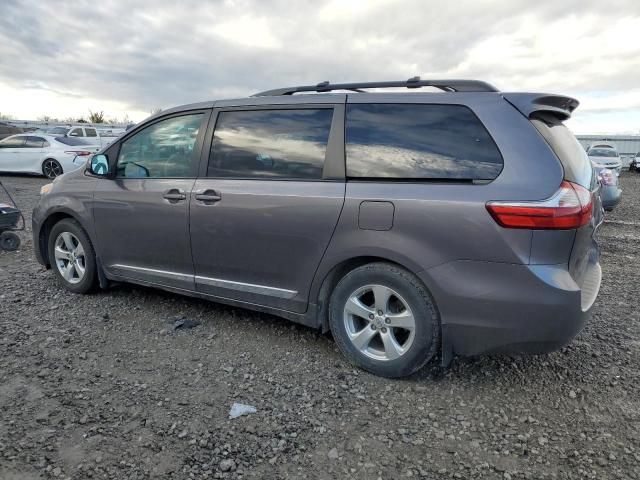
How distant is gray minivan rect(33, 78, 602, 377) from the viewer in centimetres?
270

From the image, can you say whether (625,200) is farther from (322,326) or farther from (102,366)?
(102,366)

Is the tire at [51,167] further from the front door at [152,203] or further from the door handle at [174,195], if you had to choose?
the door handle at [174,195]

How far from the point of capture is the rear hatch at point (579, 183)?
275 cm

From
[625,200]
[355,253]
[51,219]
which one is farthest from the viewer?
[625,200]

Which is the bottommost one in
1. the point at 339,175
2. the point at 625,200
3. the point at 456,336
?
the point at 625,200

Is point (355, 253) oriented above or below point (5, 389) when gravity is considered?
above

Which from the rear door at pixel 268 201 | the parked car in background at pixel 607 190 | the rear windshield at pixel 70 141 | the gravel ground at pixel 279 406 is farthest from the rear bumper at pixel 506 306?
the rear windshield at pixel 70 141

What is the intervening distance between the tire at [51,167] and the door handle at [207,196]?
1344 centimetres

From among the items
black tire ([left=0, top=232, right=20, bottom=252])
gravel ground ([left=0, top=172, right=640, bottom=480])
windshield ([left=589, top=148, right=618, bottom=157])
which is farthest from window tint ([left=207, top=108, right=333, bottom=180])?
windshield ([left=589, top=148, right=618, bottom=157])

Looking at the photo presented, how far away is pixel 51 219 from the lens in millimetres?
4727

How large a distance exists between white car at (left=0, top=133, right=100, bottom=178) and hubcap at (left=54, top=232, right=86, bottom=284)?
36.9 feet

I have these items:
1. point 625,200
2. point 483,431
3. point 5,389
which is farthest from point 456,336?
point 625,200

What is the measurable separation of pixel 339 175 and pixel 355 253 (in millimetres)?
514

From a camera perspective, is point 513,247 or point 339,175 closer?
point 513,247
